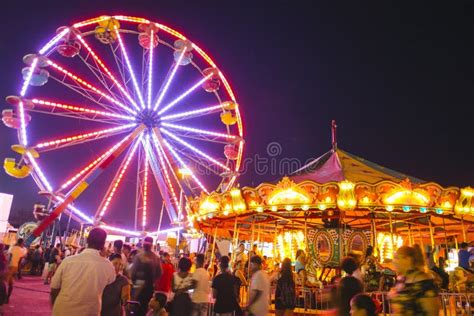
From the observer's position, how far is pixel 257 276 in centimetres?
510

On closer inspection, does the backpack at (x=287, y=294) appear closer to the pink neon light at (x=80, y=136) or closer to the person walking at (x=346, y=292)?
the person walking at (x=346, y=292)

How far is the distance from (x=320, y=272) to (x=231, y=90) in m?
9.85

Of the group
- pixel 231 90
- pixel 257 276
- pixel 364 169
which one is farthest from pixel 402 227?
pixel 257 276

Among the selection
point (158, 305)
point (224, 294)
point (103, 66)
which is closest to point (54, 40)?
point (103, 66)

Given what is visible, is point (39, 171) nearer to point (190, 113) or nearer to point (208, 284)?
point (190, 113)

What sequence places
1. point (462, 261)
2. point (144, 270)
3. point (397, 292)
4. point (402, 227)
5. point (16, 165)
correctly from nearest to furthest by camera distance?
point (397, 292) < point (144, 270) < point (462, 261) < point (16, 165) < point (402, 227)

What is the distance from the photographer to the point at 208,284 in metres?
5.38

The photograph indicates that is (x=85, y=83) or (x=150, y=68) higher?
(x=150, y=68)

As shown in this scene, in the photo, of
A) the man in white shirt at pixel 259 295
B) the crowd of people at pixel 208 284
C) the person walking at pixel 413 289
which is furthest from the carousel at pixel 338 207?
the person walking at pixel 413 289

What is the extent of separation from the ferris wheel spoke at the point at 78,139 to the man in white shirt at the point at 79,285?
1271 centimetres

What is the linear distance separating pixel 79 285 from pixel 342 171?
934 cm

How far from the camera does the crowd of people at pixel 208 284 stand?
3186 millimetres

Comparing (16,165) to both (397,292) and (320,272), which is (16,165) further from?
(397,292)

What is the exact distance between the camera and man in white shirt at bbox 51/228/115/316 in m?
3.25
